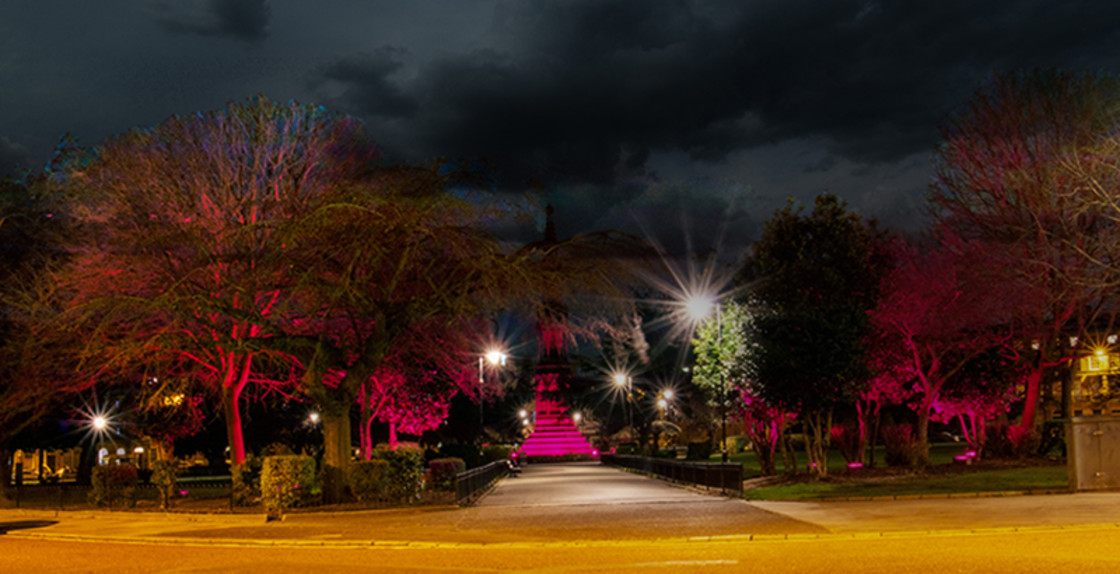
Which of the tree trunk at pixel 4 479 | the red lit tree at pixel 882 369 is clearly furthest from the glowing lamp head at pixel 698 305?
the tree trunk at pixel 4 479

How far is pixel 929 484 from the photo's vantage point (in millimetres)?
23172

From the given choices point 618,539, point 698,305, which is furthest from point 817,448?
point 618,539

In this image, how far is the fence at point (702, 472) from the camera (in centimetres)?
2339

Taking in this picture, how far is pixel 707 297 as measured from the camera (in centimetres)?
3469

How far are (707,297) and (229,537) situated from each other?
2122 centimetres

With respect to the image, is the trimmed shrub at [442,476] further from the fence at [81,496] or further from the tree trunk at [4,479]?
the tree trunk at [4,479]

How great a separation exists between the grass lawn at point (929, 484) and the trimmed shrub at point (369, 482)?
9118 mm

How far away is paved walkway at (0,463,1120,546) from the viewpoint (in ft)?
49.7

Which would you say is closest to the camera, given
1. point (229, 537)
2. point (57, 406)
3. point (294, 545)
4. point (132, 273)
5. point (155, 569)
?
point (155, 569)

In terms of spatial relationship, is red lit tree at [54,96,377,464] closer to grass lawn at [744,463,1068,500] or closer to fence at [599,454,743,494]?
fence at [599,454,743,494]

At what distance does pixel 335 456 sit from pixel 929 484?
1509 centimetres

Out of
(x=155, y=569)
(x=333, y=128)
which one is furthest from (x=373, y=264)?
(x=155, y=569)

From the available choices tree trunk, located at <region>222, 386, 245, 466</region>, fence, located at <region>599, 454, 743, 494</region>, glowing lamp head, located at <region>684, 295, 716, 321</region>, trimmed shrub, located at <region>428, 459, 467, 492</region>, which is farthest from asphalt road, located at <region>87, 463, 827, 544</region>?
glowing lamp head, located at <region>684, 295, 716, 321</region>

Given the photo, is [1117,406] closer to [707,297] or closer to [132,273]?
[707,297]
